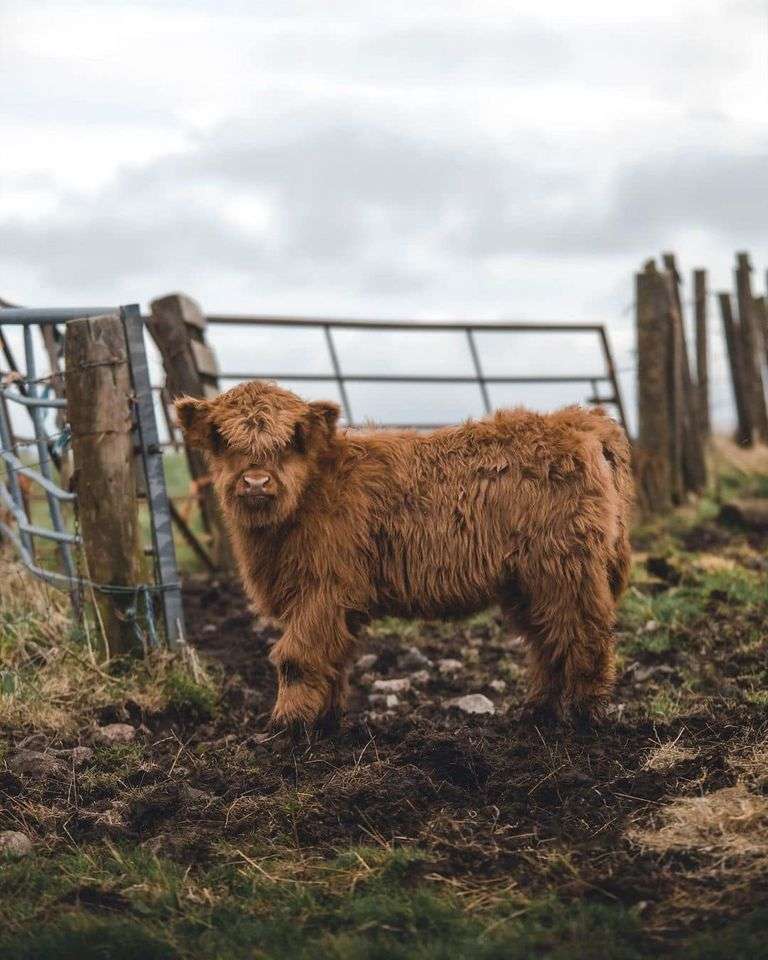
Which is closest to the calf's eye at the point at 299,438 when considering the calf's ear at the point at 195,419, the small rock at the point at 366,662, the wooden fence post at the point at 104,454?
the calf's ear at the point at 195,419

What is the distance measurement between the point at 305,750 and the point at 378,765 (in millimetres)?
596

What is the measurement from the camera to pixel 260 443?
5.84 meters

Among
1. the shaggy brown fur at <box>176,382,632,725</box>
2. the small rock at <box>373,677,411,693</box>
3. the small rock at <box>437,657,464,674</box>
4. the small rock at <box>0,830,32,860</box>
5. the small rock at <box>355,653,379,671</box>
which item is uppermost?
the shaggy brown fur at <box>176,382,632,725</box>

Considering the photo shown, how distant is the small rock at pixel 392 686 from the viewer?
7293 millimetres

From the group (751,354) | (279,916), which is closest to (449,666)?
(279,916)

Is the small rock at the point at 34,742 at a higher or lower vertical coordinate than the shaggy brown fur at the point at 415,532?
lower

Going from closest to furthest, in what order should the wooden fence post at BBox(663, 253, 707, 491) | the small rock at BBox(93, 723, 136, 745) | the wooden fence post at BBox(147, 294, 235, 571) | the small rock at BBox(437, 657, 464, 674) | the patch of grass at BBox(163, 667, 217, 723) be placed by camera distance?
the small rock at BBox(93, 723, 136, 745) → the patch of grass at BBox(163, 667, 217, 723) → the small rock at BBox(437, 657, 464, 674) → the wooden fence post at BBox(147, 294, 235, 571) → the wooden fence post at BBox(663, 253, 707, 491)

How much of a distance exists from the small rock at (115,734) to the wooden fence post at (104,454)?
91cm

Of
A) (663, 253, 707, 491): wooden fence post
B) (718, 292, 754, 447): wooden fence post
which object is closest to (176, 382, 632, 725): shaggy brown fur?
(663, 253, 707, 491): wooden fence post

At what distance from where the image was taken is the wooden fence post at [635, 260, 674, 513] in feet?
48.6

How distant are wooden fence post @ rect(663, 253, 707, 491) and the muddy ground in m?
7.73

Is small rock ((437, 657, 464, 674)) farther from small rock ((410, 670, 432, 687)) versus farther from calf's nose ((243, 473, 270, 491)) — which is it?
calf's nose ((243, 473, 270, 491))

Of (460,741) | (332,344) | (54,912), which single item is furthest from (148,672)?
(332,344)

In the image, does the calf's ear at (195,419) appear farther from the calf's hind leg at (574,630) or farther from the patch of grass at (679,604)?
the patch of grass at (679,604)
